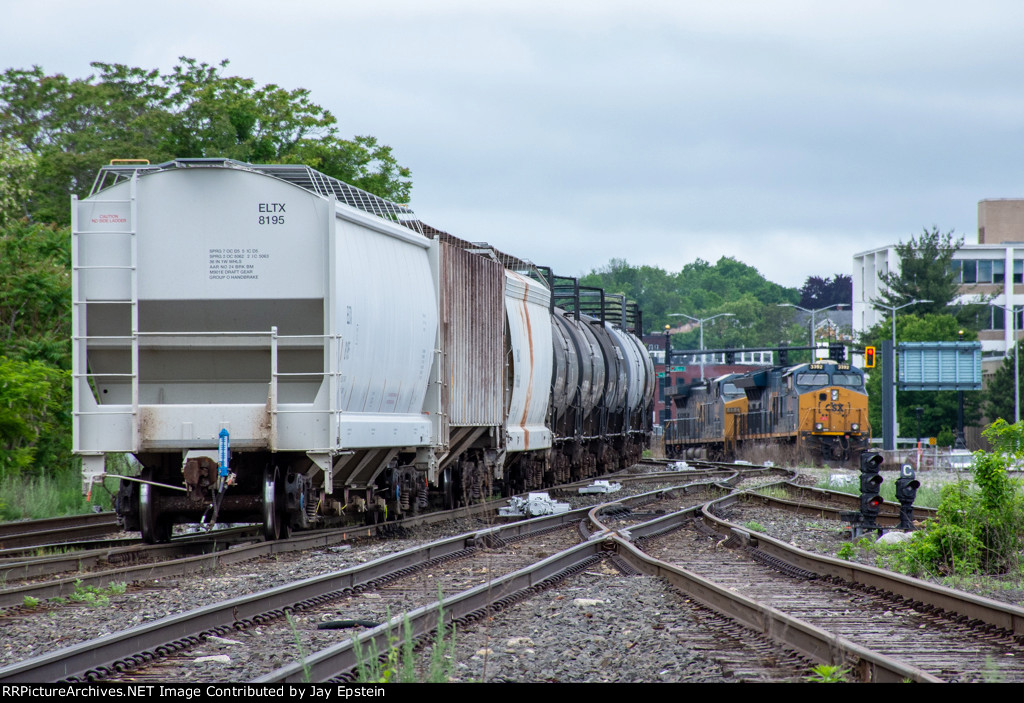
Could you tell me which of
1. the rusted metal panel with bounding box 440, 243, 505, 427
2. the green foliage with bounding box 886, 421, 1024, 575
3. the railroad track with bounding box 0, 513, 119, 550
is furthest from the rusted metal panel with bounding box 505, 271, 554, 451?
the green foliage with bounding box 886, 421, 1024, 575

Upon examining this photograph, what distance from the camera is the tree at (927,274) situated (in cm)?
7975

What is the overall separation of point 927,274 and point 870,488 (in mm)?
72039

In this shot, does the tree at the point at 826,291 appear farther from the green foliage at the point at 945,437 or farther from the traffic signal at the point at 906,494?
the traffic signal at the point at 906,494

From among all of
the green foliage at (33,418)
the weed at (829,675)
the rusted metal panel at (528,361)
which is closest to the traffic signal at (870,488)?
the rusted metal panel at (528,361)

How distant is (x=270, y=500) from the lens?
39.2 feet

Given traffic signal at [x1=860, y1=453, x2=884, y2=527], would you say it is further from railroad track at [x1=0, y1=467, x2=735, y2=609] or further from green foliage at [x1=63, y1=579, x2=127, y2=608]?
green foliage at [x1=63, y1=579, x2=127, y2=608]

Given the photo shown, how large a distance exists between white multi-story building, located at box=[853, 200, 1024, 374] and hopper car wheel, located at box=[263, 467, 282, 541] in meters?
73.2

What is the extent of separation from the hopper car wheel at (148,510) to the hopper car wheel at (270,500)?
115 centimetres

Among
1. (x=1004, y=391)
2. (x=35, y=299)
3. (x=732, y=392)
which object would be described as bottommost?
(x=1004, y=391)

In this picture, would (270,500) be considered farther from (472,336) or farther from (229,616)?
(472,336)

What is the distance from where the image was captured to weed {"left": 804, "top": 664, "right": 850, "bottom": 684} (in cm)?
561

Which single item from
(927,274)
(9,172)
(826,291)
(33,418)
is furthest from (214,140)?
(826,291)

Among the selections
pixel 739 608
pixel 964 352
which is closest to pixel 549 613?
pixel 739 608
